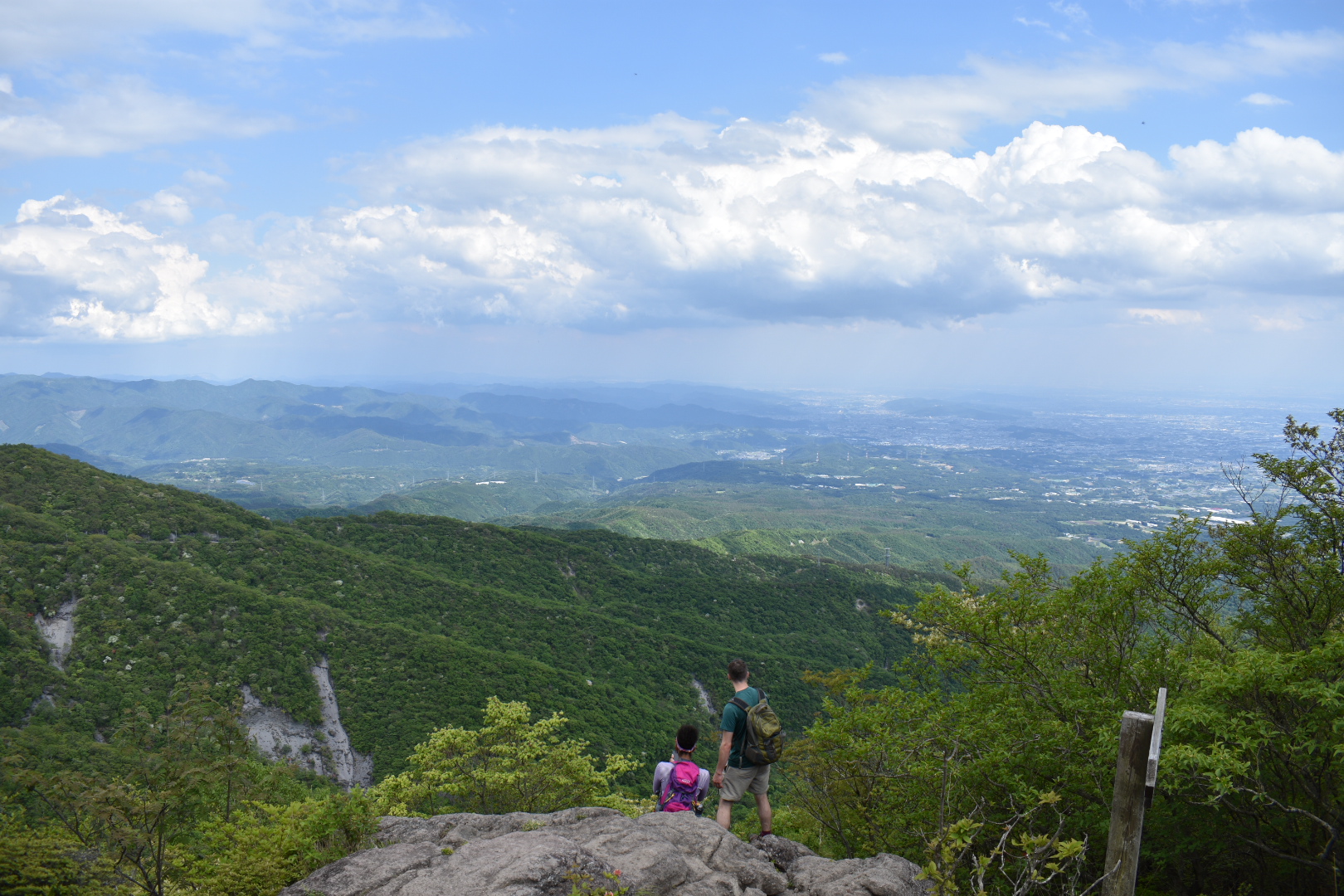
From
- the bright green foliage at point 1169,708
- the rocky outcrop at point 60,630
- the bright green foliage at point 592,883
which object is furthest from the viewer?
the rocky outcrop at point 60,630

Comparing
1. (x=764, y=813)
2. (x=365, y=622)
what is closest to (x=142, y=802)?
(x=764, y=813)

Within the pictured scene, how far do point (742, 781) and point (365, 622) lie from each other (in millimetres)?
57481

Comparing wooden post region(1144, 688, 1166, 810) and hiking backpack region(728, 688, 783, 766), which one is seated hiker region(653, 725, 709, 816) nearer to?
hiking backpack region(728, 688, 783, 766)

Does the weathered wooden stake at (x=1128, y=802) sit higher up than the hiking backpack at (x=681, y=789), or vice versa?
the weathered wooden stake at (x=1128, y=802)

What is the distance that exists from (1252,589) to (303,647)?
59.6 meters

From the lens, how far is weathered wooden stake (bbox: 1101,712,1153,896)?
6391 millimetres

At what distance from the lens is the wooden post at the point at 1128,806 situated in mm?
6391

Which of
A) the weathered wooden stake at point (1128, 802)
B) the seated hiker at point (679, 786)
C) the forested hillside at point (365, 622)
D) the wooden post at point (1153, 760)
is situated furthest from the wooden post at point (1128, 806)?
the forested hillside at point (365, 622)

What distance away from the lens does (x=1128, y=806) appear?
6551mm

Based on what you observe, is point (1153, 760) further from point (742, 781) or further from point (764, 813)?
Result: point (764, 813)

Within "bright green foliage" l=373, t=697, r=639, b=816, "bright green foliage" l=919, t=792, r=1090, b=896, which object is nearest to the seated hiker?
"bright green foliage" l=919, t=792, r=1090, b=896

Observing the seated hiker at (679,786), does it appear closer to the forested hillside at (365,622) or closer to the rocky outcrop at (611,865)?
the rocky outcrop at (611,865)

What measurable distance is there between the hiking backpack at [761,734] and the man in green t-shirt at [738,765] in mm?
73

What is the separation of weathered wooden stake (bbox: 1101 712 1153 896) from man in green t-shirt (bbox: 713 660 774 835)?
5.93 metres
